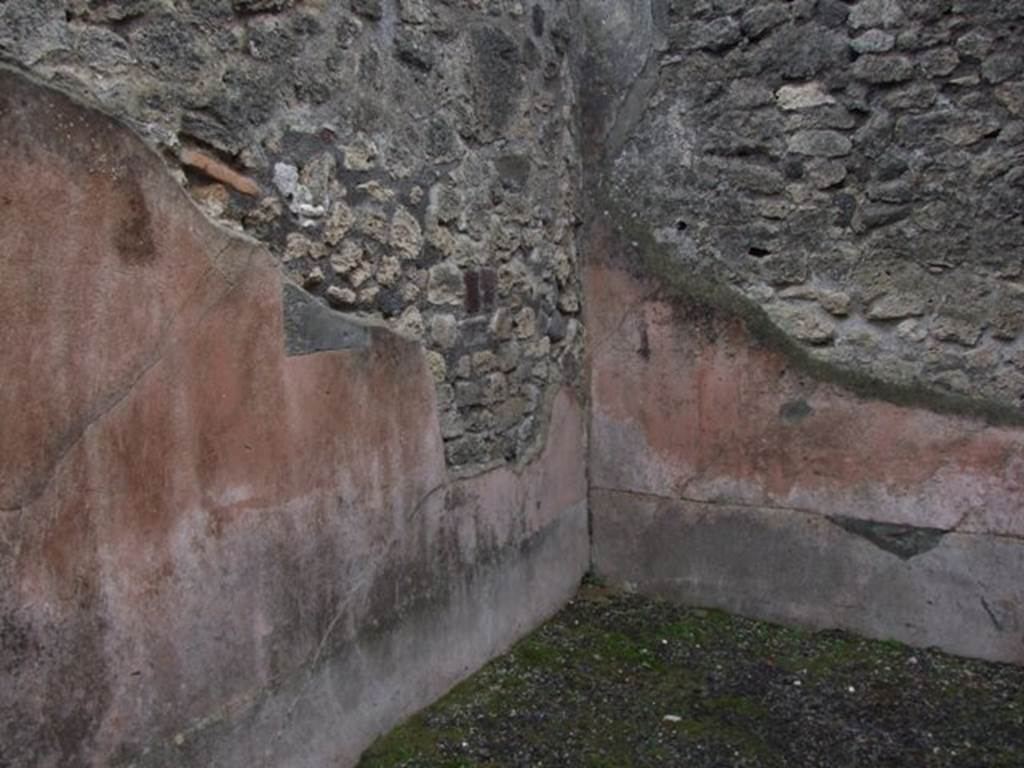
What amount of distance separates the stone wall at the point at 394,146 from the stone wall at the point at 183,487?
3.8 inches

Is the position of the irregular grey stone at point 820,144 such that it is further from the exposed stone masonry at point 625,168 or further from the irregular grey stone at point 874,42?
the irregular grey stone at point 874,42

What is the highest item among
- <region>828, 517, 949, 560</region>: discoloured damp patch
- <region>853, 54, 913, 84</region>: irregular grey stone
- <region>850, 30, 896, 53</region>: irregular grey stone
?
<region>850, 30, 896, 53</region>: irregular grey stone

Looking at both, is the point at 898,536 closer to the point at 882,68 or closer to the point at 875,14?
the point at 882,68

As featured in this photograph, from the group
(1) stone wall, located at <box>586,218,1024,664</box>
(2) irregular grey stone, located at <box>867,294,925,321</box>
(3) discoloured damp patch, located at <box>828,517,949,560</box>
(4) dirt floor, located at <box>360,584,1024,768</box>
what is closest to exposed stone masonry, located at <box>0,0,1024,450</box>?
(2) irregular grey stone, located at <box>867,294,925,321</box>

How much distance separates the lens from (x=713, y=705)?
301 cm

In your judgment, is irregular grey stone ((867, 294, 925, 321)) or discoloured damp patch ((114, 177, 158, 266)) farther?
irregular grey stone ((867, 294, 925, 321))

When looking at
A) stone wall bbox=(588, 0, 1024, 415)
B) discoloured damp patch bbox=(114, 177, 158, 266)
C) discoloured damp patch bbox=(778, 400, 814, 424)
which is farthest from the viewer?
discoloured damp patch bbox=(778, 400, 814, 424)

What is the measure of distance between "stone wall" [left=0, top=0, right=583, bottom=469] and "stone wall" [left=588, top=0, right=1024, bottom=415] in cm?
35

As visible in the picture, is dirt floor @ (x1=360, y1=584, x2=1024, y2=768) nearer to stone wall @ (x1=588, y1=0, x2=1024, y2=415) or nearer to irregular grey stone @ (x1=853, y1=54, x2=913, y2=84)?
stone wall @ (x1=588, y1=0, x2=1024, y2=415)

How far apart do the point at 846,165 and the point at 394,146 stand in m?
1.59

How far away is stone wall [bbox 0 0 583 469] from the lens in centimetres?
202

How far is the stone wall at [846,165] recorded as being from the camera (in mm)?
3174

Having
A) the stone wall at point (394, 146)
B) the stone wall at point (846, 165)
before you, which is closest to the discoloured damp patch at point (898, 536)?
the stone wall at point (846, 165)

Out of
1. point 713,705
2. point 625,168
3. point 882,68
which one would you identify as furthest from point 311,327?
point 882,68
